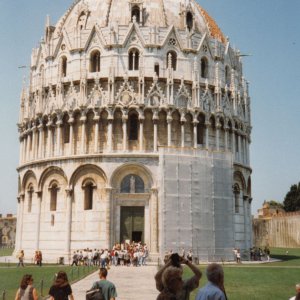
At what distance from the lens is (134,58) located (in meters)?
41.9

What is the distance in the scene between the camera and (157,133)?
40562mm

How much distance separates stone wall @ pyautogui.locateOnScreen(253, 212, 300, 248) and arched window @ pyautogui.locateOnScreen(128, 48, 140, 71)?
3720 cm

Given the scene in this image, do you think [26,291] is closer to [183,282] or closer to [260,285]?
[183,282]

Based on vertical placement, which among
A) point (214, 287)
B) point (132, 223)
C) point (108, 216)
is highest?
point (108, 216)

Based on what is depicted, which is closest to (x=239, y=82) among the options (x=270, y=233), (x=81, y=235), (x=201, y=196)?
(x=201, y=196)

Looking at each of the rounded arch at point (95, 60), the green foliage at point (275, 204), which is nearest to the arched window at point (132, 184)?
the rounded arch at point (95, 60)

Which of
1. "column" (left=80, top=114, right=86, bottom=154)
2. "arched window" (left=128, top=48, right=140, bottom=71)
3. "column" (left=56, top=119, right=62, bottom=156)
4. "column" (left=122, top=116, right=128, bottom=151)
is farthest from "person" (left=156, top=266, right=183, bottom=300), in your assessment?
"arched window" (left=128, top=48, right=140, bottom=71)

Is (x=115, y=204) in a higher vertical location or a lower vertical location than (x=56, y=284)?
higher

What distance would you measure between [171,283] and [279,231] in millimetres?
70866

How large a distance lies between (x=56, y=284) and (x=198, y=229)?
2883 cm

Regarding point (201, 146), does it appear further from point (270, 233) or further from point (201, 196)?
point (270, 233)

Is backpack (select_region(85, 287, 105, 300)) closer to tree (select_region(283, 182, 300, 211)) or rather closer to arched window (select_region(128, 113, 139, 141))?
arched window (select_region(128, 113, 139, 141))

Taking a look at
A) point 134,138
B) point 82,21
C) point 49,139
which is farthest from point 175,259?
point 82,21

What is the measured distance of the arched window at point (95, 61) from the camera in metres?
42.6
